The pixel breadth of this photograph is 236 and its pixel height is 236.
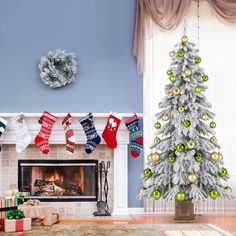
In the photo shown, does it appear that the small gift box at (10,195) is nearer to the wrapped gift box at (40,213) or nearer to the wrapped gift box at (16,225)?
the wrapped gift box at (40,213)

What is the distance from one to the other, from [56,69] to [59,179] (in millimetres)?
1287

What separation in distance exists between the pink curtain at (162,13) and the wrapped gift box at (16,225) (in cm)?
229

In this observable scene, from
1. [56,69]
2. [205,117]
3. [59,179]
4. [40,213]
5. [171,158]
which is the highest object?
[56,69]

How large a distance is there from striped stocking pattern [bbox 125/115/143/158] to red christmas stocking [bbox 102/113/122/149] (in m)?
0.13

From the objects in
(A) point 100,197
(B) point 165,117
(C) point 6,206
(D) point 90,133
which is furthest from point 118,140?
(C) point 6,206

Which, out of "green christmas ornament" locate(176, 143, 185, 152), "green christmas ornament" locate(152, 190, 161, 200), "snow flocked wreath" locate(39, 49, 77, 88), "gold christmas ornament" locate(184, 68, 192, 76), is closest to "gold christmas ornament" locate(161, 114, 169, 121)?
"green christmas ornament" locate(176, 143, 185, 152)

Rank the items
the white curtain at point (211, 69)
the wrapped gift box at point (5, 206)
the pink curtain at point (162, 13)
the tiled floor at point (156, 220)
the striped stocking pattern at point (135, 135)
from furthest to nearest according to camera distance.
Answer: the white curtain at point (211, 69) → the pink curtain at point (162, 13) → the striped stocking pattern at point (135, 135) → the tiled floor at point (156, 220) → the wrapped gift box at point (5, 206)

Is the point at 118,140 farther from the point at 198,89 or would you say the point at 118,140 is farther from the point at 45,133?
the point at 198,89

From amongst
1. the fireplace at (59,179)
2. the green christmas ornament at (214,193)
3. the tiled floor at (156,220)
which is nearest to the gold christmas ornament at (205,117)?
the green christmas ornament at (214,193)

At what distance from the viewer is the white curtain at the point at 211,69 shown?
643cm

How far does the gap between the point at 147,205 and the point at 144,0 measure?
2.38 meters

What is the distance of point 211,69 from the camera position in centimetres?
646

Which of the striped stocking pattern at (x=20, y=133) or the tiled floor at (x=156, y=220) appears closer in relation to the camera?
the tiled floor at (x=156, y=220)

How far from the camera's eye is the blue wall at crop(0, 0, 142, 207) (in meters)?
6.34
